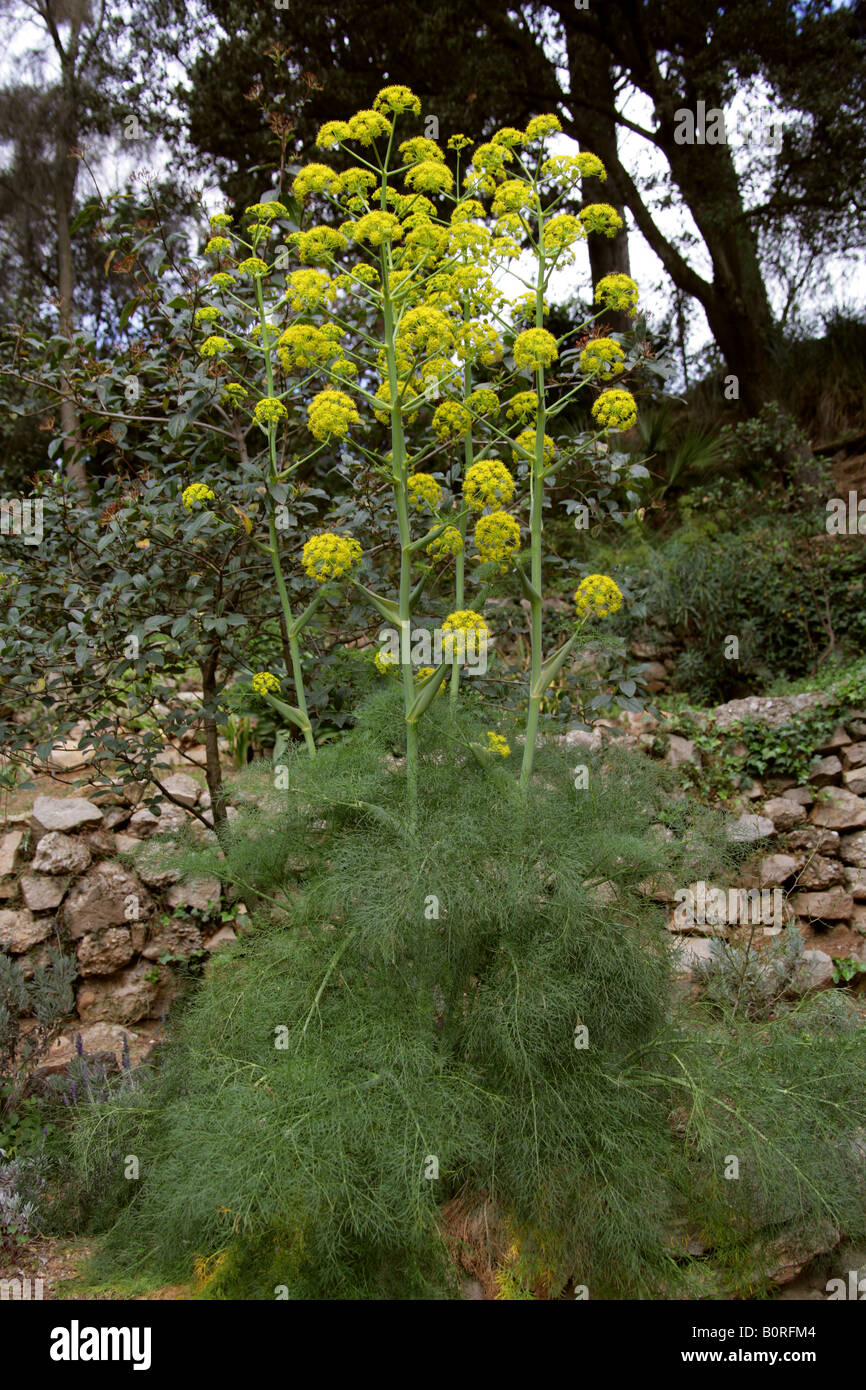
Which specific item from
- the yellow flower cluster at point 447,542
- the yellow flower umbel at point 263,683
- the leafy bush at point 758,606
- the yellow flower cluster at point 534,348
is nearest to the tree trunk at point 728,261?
the leafy bush at point 758,606

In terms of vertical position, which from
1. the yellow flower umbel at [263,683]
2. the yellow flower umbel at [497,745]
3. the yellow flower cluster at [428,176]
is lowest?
the yellow flower umbel at [497,745]

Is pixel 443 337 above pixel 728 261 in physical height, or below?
below

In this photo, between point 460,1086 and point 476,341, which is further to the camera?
point 476,341

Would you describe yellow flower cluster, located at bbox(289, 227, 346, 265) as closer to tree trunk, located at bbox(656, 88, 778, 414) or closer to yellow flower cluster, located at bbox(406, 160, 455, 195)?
yellow flower cluster, located at bbox(406, 160, 455, 195)

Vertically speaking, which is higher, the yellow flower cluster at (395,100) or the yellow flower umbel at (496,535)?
the yellow flower cluster at (395,100)

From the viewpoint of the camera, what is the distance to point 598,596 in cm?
299

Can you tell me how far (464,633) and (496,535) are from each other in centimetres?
29

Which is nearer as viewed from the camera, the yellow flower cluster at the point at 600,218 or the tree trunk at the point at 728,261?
the yellow flower cluster at the point at 600,218

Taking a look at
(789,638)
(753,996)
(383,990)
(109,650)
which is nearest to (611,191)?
(789,638)

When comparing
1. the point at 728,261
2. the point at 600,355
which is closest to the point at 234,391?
the point at 600,355

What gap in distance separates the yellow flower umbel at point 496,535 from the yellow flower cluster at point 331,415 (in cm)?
47

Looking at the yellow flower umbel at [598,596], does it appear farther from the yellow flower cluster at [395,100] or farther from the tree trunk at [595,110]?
the tree trunk at [595,110]

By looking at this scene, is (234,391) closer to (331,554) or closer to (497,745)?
(331,554)

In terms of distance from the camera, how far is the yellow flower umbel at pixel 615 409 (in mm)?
2926
